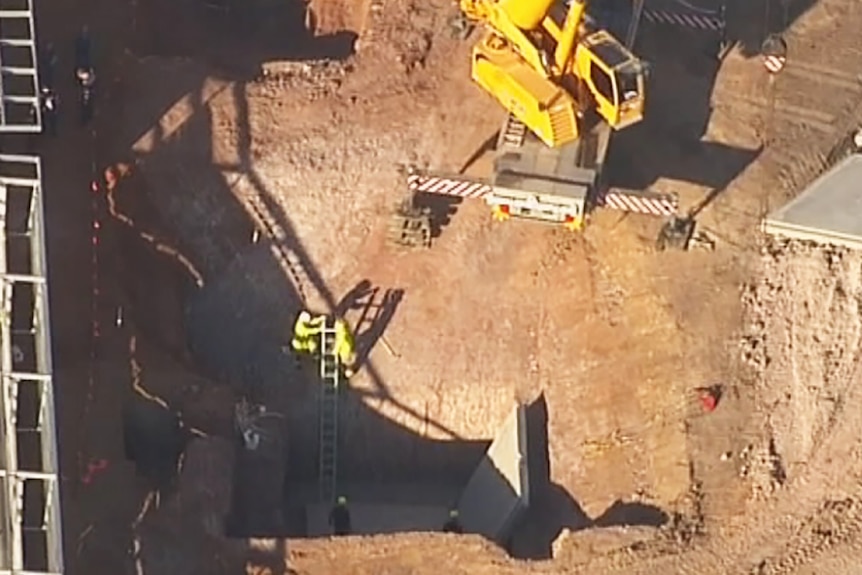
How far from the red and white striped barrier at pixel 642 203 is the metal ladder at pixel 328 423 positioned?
5758mm

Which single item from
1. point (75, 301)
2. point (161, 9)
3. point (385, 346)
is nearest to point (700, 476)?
point (385, 346)

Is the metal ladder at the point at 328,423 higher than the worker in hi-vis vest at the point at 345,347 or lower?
lower

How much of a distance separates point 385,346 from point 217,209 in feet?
13.5

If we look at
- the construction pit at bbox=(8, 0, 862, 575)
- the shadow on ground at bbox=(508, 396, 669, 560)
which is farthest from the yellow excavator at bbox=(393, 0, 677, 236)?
the shadow on ground at bbox=(508, 396, 669, 560)

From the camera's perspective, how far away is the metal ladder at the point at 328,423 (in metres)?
30.3

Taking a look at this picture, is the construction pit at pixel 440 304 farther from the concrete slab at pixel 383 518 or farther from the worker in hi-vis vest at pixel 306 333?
the worker in hi-vis vest at pixel 306 333

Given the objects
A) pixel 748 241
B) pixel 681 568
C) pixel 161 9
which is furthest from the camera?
pixel 161 9

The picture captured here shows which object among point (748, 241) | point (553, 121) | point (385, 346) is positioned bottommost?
point (385, 346)

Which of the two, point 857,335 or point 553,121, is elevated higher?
point 553,121

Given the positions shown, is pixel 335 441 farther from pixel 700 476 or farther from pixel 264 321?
pixel 700 476

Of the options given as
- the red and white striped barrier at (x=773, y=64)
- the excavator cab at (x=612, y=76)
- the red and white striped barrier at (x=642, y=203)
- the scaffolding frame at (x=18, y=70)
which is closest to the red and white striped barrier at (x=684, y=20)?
the red and white striped barrier at (x=773, y=64)

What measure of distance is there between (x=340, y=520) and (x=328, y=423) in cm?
186

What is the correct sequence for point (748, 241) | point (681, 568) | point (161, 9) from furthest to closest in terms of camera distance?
point (161, 9), point (748, 241), point (681, 568)

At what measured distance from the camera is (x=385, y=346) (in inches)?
1198
